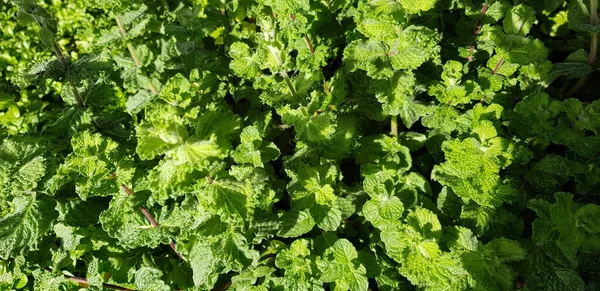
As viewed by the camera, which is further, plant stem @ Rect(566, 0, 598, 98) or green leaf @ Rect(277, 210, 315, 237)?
plant stem @ Rect(566, 0, 598, 98)

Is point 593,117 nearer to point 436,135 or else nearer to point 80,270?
point 436,135

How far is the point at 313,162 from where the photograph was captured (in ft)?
6.72

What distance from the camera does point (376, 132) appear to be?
254 centimetres

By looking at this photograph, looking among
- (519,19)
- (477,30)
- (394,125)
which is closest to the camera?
(519,19)

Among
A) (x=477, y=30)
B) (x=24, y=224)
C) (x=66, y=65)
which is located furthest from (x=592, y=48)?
(x=24, y=224)

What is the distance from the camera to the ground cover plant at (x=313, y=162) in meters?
1.75

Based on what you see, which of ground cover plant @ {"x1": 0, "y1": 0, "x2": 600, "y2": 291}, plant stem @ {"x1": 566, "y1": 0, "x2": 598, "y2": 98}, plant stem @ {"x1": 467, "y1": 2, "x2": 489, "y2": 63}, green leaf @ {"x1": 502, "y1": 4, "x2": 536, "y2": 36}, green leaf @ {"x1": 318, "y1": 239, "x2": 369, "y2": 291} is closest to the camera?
ground cover plant @ {"x1": 0, "y1": 0, "x2": 600, "y2": 291}

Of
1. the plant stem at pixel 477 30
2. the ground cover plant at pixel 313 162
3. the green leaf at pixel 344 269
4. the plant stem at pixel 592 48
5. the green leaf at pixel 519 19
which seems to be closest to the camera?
the ground cover plant at pixel 313 162

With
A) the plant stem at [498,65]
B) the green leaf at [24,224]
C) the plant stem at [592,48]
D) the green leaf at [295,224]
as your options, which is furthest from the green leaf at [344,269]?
the plant stem at [592,48]

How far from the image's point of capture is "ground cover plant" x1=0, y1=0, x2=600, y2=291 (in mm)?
1751

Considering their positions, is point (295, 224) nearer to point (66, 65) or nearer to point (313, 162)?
point (313, 162)

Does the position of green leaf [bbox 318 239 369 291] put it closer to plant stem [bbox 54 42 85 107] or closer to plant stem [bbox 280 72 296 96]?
plant stem [bbox 280 72 296 96]

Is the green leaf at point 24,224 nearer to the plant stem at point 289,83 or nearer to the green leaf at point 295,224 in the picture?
the green leaf at point 295,224

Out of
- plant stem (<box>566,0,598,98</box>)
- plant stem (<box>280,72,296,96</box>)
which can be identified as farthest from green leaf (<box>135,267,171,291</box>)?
plant stem (<box>566,0,598,98</box>)
